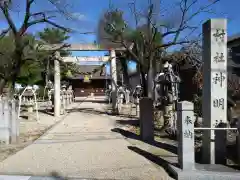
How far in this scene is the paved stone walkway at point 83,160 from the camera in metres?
5.58

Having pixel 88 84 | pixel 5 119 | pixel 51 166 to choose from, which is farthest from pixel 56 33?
pixel 51 166

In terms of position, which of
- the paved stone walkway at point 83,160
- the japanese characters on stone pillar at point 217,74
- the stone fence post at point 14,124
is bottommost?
the paved stone walkway at point 83,160

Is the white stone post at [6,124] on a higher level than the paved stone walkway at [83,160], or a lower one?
higher

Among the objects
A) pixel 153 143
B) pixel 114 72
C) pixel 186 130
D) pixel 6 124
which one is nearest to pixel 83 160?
pixel 186 130

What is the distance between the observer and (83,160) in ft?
21.4

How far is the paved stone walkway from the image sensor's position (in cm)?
558

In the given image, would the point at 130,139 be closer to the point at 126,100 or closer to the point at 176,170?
the point at 176,170

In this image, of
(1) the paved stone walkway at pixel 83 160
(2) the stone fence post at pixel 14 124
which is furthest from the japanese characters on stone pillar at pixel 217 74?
(2) the stone fence post at pixel 14 124

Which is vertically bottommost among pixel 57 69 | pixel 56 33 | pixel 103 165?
pixel 103 165

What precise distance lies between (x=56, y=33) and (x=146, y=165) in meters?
35.1

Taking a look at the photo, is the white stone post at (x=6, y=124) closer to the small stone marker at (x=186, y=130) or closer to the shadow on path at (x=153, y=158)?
the shadow on path at (x=153, y=158)

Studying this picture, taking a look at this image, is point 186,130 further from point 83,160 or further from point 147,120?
point 147,120

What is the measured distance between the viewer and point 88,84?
47.2 m

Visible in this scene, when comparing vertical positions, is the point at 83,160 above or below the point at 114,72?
below
